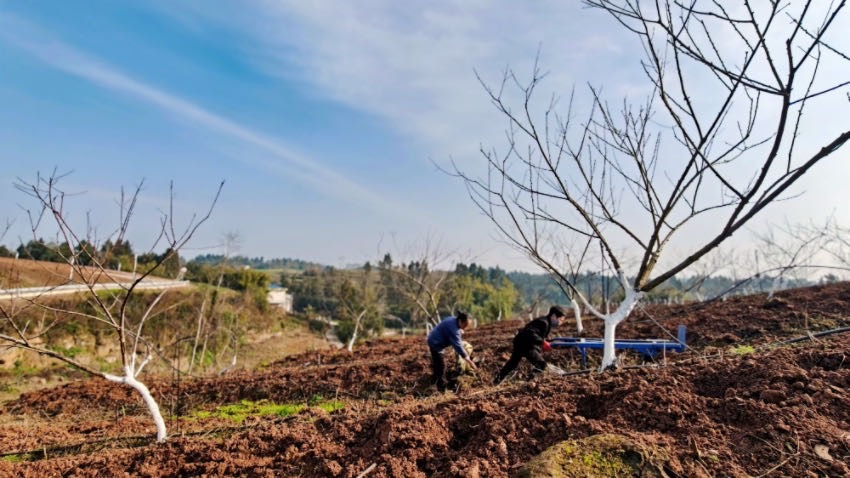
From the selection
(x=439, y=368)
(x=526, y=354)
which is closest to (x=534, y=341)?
(x=526, y=354)

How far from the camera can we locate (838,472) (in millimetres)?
2605

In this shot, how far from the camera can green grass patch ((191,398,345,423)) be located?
7.26m

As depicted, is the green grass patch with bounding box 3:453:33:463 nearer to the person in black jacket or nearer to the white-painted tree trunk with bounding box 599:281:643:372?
the person in black jacket

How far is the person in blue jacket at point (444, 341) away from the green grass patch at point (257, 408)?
1.57 metres

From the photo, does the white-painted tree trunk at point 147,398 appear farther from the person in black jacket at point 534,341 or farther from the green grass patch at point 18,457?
the person in black jacket at point 534,341

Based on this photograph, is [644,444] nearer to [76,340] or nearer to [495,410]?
[495,410]

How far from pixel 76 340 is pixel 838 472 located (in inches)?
889

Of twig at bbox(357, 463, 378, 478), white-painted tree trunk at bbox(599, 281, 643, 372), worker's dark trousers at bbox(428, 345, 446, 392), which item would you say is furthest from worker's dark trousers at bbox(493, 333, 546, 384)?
twig at bbox(357, 463, 378, 478)

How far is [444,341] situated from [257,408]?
127 inches

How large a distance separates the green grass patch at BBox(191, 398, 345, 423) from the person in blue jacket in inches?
61.8

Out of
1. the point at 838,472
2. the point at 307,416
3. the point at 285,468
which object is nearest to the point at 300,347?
the point at 307,416

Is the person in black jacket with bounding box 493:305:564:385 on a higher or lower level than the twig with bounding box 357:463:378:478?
higher

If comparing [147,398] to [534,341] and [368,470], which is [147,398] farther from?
[534,341]

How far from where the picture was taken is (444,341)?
7.75 m
